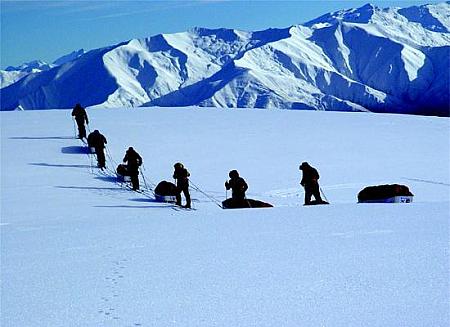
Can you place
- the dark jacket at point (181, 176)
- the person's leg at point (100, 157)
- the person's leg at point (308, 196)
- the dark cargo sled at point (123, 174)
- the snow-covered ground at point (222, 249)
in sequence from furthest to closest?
the person's leg at point (100, 157), the dark cargo sled at point (123, 174), the dark jacket at point (181, 176), the person's leg at point (308, 196), the snow-covered ground at point (222, 249)

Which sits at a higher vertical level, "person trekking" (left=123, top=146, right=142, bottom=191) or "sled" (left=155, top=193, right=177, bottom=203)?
"person trekking" (left=123, top=146, right=142, bottom=191)

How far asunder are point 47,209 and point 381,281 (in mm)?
7878

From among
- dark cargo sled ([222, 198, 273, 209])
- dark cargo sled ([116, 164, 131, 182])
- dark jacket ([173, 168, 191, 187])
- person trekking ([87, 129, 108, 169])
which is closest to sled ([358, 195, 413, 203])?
dark cargo sled ([222, 198, 273, 209])

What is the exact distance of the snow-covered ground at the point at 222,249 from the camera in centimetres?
480

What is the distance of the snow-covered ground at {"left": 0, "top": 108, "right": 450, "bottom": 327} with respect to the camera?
480 centimetres

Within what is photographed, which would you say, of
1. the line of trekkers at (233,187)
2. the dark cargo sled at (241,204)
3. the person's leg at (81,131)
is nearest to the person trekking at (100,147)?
the line of trekkers at (233,187)

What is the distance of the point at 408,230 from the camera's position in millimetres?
7488

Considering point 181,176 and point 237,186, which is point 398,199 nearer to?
point 237,186

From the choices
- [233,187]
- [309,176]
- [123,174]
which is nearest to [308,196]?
[309,176]

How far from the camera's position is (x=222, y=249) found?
22.7ft

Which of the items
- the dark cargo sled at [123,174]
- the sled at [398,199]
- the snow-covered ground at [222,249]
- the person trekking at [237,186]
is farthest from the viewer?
the dark cargo sled at [123,174]

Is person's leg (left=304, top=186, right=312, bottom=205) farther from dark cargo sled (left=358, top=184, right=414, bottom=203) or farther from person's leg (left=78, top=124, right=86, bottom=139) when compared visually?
person's leg (left=78, top=124, right=86, bottom=139)

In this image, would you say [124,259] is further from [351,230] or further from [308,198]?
[308,198]

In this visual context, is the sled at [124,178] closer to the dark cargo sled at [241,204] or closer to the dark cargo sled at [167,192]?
the dark cargo sled at [167,192]
